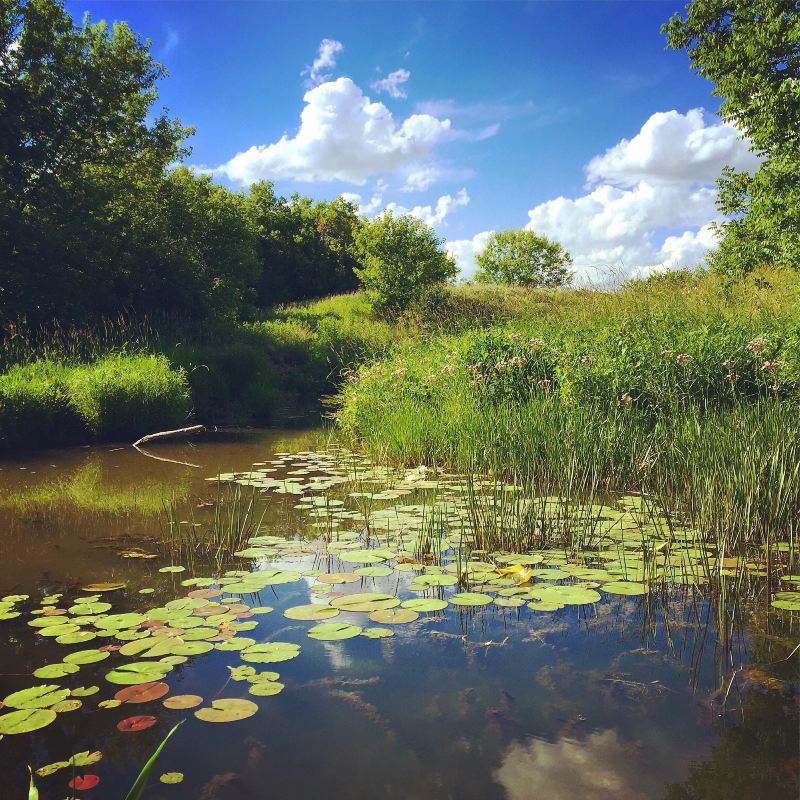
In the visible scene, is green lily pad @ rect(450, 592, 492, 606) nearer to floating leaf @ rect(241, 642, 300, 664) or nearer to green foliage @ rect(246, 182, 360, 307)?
floating leaf @ rect(241, 642, 300, 664)

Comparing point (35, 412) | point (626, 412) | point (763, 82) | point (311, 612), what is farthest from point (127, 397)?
point (763, 82)

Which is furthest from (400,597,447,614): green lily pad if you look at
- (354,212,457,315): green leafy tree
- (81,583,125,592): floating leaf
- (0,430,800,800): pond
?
(354,212,457,315): green leafy tree

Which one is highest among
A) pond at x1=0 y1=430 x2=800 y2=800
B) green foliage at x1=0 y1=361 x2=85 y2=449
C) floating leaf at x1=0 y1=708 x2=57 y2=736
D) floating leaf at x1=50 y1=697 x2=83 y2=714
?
green foliage at x1=0 y1=361 x2=85 y2=449

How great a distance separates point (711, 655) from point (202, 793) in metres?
1.86

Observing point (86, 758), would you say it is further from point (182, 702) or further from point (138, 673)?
point (138, 673)

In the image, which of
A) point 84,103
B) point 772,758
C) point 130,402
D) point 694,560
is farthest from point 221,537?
point 84,103

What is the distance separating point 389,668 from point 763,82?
15.5m

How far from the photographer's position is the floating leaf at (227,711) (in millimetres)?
2064

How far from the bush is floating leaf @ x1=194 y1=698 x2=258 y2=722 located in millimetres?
7592

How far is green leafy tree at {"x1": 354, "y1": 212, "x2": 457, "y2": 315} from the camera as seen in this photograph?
23312mm

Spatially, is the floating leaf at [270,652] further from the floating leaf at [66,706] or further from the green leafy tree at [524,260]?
the green leafy tree at [524,260]

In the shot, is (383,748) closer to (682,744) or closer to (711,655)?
(682,744)

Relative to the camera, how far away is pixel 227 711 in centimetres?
210

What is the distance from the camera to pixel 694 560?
3387mm
